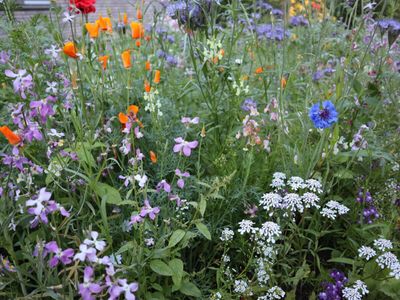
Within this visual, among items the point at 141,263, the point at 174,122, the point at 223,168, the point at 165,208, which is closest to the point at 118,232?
the point at 165,208

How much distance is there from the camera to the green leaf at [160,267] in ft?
4.31

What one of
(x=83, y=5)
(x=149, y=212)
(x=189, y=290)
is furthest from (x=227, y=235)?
(x=83, y=5)

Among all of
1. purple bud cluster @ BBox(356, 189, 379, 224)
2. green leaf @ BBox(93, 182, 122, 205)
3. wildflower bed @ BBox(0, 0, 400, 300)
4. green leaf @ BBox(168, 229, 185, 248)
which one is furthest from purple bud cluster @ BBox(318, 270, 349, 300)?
green leaf @ BBox(93, 182, 122, 205)

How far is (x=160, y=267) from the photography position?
1328 millimetres

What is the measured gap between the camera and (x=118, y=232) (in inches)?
61.9

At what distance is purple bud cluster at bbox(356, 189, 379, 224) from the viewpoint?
1.73m

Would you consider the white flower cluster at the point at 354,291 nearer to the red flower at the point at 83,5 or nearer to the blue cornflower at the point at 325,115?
the blue cornflower at the point at 325,115

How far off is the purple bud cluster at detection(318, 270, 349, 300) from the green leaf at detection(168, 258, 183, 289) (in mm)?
528

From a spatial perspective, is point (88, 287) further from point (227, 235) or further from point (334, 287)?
point (334, 287)

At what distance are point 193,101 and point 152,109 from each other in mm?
800

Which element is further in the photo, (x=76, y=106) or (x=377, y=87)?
(x=377, y=87)

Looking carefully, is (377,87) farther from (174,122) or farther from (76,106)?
(76,106)

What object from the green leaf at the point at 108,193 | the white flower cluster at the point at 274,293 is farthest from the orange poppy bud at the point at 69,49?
the white flower cluster at the point at 274,293

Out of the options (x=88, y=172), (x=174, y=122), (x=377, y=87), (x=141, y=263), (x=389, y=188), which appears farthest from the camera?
(x=377, y=87)
